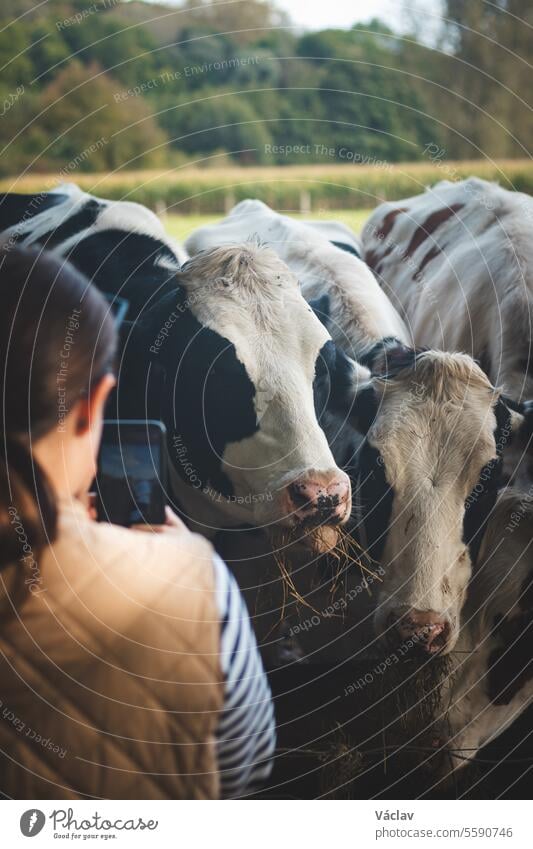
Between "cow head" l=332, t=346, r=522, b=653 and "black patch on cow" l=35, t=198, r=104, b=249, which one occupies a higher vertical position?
"black patch on cow" l=35, t=198, r=104, b=249

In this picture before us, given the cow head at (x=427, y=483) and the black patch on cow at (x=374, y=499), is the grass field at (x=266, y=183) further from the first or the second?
the black patch on cow at (x=374, y=499)

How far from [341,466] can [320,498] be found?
1.08ft

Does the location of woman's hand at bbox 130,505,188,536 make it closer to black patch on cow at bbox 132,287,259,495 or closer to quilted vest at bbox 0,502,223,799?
quilted vest at bbox 0,502,223,799

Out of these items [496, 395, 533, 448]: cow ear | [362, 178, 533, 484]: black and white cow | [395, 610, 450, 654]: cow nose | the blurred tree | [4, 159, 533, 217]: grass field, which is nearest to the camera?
[395, 610, 450, 654]: cow nose

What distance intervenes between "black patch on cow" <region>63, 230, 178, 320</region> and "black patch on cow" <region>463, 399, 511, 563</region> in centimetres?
95

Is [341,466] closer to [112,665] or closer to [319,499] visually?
[319,499]

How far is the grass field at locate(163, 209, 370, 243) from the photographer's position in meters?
3.03

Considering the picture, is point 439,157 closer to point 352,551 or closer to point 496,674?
point 352,551

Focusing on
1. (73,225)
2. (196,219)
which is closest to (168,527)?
(73,225)

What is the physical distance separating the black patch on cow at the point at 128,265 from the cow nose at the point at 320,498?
0.67 metres

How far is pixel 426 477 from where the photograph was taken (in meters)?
2.27

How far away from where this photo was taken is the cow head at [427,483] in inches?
88.9

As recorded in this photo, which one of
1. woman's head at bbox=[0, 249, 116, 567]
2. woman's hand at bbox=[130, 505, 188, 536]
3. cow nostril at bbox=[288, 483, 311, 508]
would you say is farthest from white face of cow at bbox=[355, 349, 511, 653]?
woman's head at bbox=[0, 249, 116, 567]

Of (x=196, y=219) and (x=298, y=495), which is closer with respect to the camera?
(x=298, y=495)
